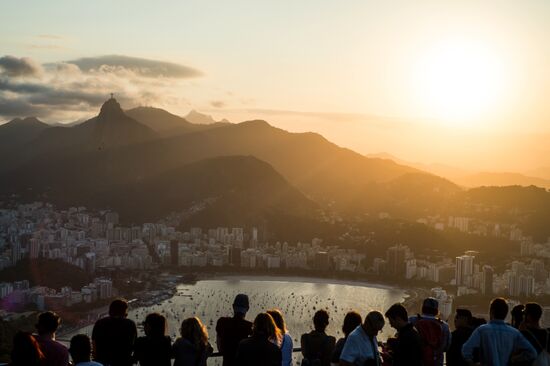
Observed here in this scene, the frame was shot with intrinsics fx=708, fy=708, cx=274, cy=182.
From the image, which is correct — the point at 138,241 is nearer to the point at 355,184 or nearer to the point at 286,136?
the point at 355,184

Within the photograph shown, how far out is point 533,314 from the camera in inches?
106

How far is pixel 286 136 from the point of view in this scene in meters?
56.5

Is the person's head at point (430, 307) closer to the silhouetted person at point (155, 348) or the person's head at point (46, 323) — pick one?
the silhouetted person at point (155, 348)

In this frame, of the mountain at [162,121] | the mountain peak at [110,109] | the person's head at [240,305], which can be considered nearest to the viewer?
the person's head at [240,305]

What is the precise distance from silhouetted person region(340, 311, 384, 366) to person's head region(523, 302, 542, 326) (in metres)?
0.63

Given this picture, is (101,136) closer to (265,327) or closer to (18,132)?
(18,132)

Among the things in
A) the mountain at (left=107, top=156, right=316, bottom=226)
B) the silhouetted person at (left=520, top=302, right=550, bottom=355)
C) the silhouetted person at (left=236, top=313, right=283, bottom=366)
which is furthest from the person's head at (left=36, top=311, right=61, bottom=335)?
the mountain at (left=107, top=156, right=316, bottom=226)

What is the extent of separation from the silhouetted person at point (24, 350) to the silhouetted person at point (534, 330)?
1748mm

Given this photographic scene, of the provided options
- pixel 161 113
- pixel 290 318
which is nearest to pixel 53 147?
pixel 161 113

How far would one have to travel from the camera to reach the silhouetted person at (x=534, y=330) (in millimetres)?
2641

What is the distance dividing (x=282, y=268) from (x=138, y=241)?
660cm

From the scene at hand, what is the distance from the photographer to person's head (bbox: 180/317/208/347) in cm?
269

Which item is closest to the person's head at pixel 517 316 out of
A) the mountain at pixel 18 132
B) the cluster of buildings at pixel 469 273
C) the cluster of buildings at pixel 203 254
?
the cluster of buildings at pixel 203 254

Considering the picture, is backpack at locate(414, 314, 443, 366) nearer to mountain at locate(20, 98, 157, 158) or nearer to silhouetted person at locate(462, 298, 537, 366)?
silhouetted person at locate(462, 298, 537, 366)
